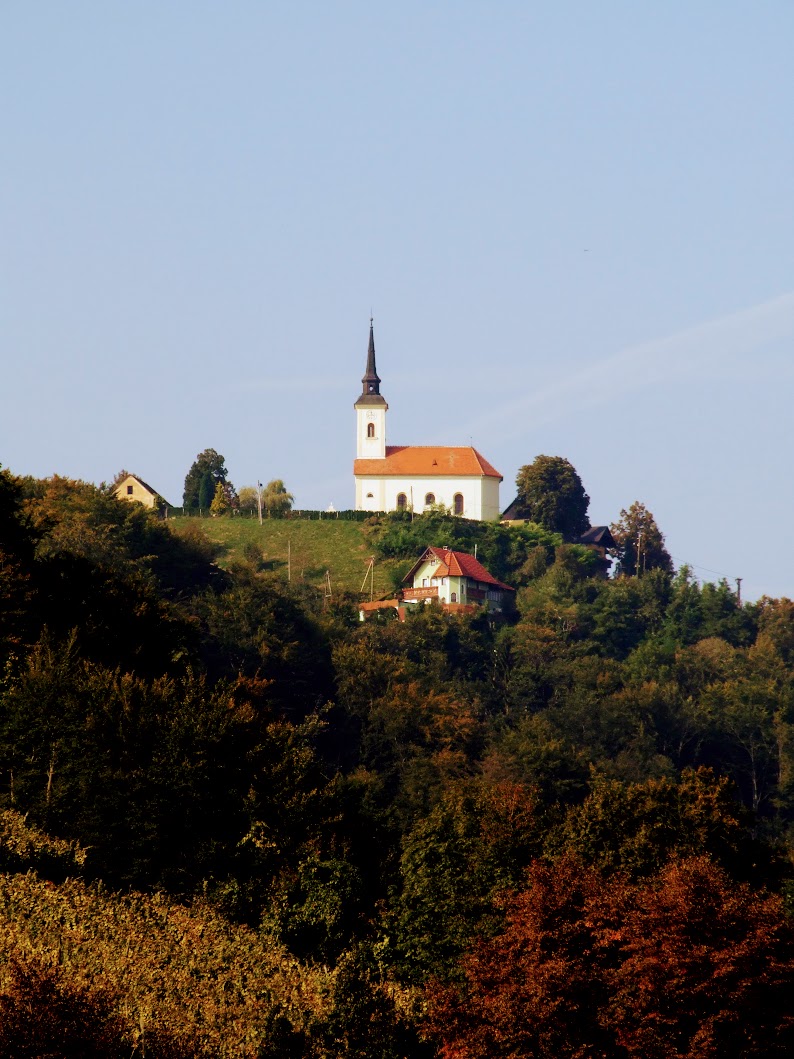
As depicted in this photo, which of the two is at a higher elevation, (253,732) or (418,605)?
(418,605)

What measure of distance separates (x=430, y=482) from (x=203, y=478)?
16.1 meters

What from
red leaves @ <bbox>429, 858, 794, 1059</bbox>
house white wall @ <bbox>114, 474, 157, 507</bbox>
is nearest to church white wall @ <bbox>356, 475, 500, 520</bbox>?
house white wall @ <bbox>114, 474, 157, 507</bbox>

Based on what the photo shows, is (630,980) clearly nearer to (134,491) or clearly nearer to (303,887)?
(303,887)

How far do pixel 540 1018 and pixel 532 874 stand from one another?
5.65 meters

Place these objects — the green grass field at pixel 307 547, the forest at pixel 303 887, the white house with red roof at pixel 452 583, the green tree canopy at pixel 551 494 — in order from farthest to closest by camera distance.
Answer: the green tree canopy at pixel 551 494, the green grass field at pixel 307 547, the white house with red roof at pixel 452 583, the forest at pixel 303 887

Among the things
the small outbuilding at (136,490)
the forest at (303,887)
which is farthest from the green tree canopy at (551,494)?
the forest at (303,887)

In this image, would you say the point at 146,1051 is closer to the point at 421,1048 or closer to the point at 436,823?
the point at 421,1048

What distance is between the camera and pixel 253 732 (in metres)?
50.1

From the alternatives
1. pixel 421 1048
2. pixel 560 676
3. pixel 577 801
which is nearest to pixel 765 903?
pixel 421 1048

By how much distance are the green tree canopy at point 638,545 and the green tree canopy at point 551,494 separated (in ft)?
12.7

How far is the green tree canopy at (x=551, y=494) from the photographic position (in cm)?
13250

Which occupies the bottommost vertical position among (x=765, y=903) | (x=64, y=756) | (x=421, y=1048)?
(x=421, y=1048)

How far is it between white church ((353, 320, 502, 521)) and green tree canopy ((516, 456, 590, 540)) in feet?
8.37

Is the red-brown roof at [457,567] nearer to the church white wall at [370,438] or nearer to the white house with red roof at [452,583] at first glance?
the white house with red roof at [452,583]
